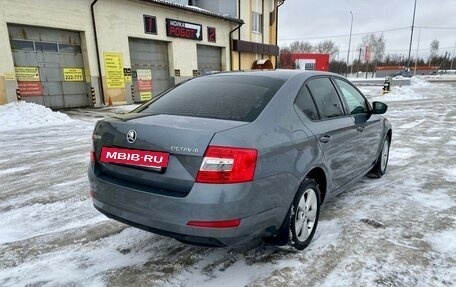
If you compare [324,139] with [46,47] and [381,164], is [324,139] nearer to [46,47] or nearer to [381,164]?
[381,164]

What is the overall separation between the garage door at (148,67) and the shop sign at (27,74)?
5.23m

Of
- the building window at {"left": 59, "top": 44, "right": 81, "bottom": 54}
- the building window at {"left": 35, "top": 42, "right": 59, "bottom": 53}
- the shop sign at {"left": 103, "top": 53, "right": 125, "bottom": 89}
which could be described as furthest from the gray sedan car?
the shop sign at {"left": 103, "top": 53, "right": 125, "bottom": 89}

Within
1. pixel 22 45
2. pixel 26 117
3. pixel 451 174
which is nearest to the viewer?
pixel 451 174

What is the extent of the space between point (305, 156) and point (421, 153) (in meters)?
5.22

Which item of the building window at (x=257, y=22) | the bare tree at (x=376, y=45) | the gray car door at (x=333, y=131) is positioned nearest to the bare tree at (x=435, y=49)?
the bare tree at (x=376, y=45)

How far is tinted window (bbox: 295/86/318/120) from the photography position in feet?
10.5

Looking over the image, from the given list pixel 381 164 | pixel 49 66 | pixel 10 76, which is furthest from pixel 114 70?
pixel 381 164

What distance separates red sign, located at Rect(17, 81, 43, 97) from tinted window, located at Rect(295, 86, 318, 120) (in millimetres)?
14831

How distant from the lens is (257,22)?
2962cm

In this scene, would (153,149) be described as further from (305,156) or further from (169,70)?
(169,70)

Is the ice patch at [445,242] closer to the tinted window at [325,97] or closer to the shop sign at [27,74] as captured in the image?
the tinted window at [325,97]

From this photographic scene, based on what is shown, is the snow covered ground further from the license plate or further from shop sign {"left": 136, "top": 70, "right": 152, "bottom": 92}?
shop sign {"left": 136, "top": 70, "right": 152, "bottom": 92}

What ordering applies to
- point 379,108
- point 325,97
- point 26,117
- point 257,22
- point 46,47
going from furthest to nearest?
point 257,22 < point 46,47 < point 26,117 < point 379,108 < point 325,97

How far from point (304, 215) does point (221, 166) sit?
121 cm
